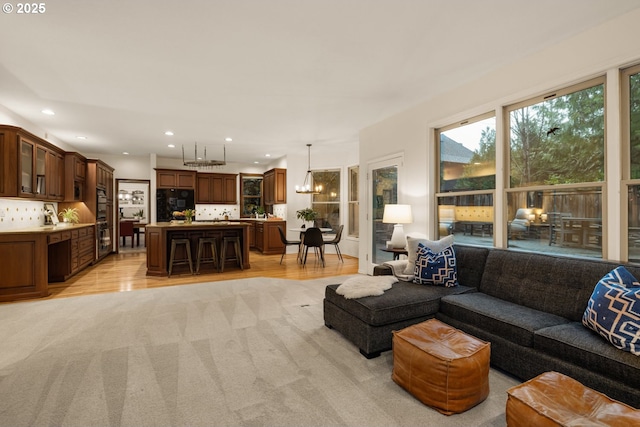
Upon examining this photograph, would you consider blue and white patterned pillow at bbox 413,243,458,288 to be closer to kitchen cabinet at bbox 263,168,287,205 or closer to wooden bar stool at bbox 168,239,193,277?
wooden bar stool at bbox 168,239,193,277

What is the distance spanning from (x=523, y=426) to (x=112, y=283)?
18.9 feet

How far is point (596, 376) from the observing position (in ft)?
5.70

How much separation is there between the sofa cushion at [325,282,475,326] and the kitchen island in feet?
12.9

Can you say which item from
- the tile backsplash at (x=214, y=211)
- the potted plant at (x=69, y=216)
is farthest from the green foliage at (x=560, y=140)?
the tile backsplash at (x=214, y=211)

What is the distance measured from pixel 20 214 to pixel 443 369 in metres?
6.68

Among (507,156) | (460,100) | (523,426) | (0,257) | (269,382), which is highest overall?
(460,100)

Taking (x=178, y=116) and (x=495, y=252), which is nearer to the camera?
(x=495, y=252)

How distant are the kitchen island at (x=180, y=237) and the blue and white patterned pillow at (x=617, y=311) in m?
5.55

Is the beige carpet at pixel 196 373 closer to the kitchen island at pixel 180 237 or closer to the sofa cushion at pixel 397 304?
the sofa cushion at pixel 397 304

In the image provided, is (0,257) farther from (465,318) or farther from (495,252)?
(495,252)

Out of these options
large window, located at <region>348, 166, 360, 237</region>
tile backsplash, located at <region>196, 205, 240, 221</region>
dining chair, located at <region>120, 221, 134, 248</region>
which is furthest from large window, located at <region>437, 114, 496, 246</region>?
dining chair, located at <region>120, 221, 134, 248</region>

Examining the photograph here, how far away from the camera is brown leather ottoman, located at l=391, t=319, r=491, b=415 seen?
179 cm

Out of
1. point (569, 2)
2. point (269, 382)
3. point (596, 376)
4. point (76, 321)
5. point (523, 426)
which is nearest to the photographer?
point (523, 426)

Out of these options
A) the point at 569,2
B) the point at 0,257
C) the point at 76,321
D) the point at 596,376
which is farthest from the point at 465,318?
the point at 0,257
